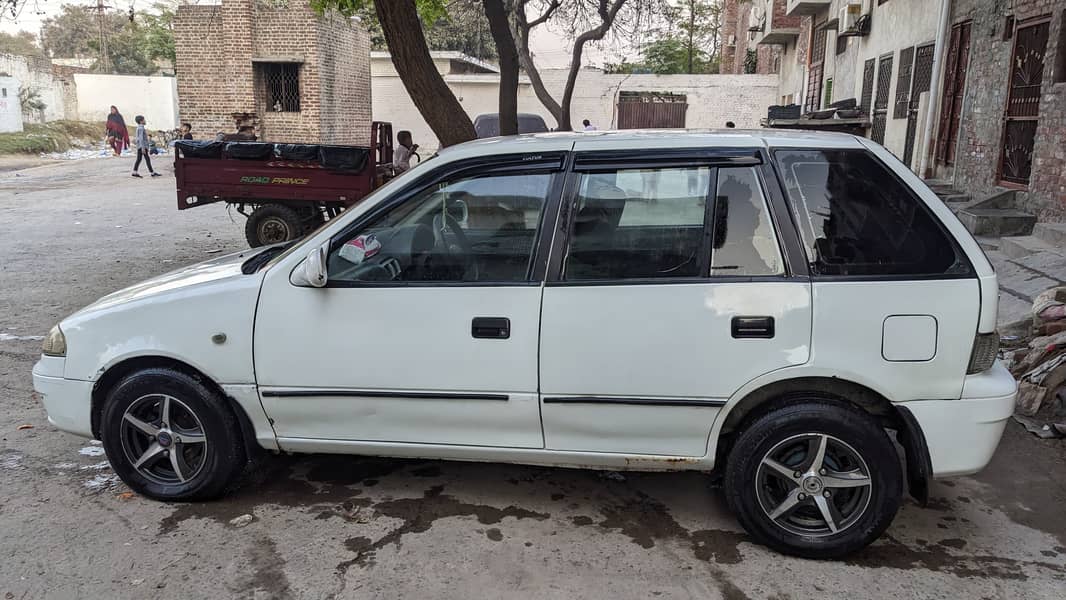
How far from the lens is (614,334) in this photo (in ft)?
10.5

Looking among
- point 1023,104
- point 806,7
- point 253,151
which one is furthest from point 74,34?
point 1023,104

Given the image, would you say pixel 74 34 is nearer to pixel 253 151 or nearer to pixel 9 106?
pixel 9 106

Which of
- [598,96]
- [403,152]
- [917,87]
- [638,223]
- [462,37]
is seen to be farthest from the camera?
[462,37]

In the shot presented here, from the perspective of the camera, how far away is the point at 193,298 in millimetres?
3537

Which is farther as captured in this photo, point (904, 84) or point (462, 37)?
point (462, 37)

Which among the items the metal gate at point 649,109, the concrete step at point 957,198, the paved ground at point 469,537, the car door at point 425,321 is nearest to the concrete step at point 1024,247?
the concrete step at point 957,198

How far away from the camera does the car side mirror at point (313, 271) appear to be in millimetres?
3357

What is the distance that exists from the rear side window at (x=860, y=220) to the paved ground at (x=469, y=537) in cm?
122

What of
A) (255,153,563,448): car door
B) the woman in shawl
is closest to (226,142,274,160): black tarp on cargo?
(255,153,563,448): car door

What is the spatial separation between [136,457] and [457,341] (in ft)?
5.59

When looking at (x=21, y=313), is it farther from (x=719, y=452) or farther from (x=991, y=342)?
(x=991, y=342)

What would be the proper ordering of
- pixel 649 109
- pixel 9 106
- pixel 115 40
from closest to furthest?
1. pixel 649 109
2. pixel 9 106
3. pixel 115 40

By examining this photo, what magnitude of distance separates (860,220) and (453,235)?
1.71 m

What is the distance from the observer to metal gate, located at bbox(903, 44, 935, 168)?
42.1ft
